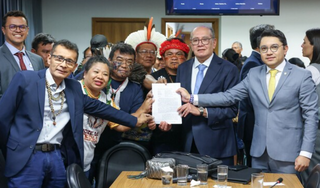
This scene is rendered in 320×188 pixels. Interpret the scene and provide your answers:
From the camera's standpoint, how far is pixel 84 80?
10.3 ft

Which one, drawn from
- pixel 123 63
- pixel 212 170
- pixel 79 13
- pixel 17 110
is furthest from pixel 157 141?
pixel 79 13

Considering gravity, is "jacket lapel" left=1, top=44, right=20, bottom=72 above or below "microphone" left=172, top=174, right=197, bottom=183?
above

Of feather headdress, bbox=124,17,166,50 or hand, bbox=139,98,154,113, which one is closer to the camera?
hand, bbox=139,98,154,113

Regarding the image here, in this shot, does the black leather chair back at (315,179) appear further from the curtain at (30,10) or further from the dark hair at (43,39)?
the curtain at (30,10)

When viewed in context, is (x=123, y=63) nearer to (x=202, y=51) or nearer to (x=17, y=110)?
(x=202, y=51)

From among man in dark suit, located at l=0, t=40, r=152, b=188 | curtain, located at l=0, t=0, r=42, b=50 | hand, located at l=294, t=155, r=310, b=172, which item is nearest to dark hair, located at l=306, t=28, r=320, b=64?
hand, located at l=294, t=155, r=310, b=172

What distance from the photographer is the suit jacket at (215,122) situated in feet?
10.3

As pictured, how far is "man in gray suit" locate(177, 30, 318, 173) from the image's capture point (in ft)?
9.04

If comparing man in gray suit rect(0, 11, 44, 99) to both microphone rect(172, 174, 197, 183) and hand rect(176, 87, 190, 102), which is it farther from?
microphone rect(172, 174, 197, 183)

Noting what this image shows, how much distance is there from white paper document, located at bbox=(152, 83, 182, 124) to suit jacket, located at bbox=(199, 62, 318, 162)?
24.5 inches

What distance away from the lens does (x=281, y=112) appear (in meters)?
2.80

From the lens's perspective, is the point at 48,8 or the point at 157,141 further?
the point at 48,8

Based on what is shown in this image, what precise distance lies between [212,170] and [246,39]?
20.8ft

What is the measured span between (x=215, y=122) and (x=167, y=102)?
0.40 m
